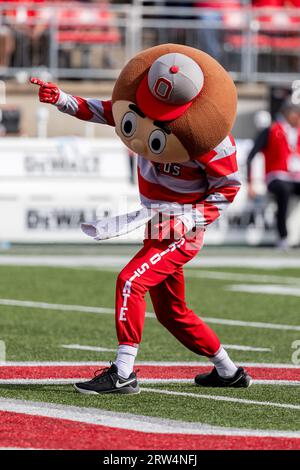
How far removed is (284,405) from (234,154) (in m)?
1.34

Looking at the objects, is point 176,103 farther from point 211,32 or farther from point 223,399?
point 211,32

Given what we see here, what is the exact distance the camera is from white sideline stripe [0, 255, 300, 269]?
16.2m

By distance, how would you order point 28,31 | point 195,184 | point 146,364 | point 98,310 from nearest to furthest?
1. point 195,184
2. point 146,364
3. point 98,310
4. point 28,31

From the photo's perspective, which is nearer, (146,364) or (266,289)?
(146,364)

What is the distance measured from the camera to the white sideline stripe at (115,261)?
53.1ft

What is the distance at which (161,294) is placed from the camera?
25.0 ft

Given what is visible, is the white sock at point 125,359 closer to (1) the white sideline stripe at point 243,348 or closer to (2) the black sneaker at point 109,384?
(2) the black sneaker at point 109,384

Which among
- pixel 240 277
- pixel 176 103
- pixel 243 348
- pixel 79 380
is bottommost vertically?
pixel 240 277

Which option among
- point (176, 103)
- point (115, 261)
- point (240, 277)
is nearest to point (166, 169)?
point (176, 103)

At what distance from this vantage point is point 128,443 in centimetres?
590

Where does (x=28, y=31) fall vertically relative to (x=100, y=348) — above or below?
above

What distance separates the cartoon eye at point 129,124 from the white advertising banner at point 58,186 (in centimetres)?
1109

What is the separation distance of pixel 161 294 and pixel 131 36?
14734 millimetres
